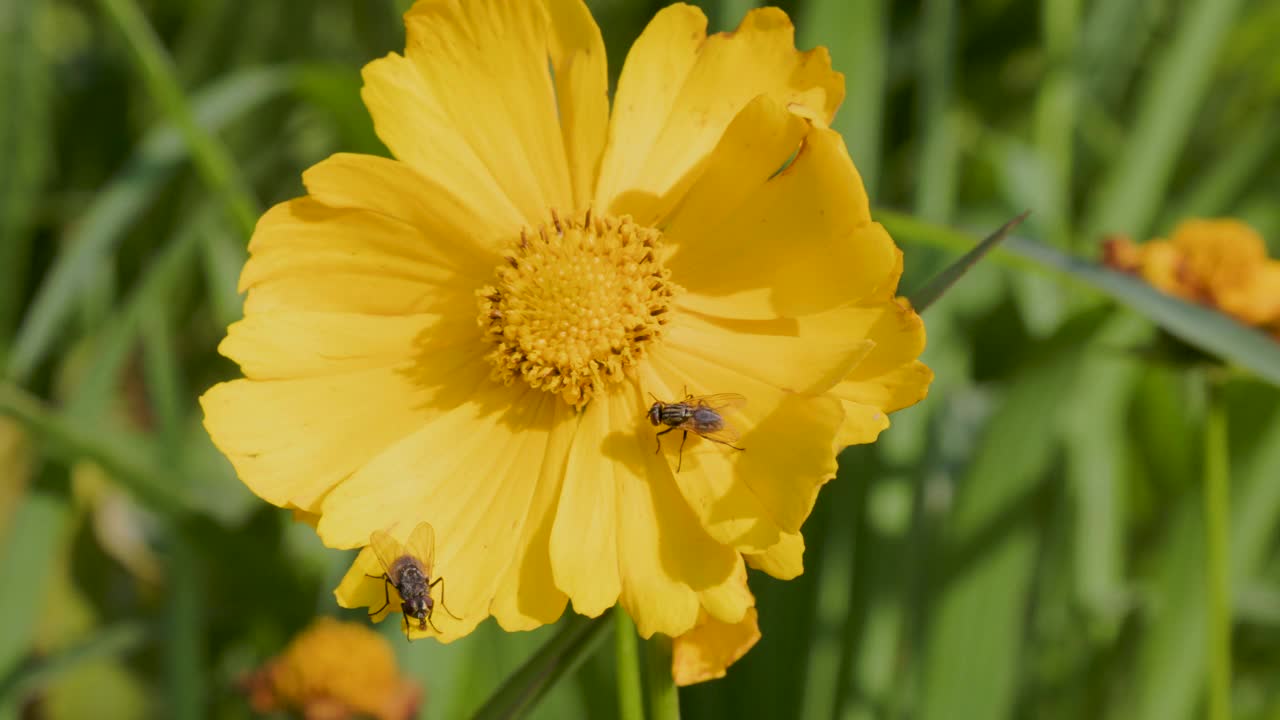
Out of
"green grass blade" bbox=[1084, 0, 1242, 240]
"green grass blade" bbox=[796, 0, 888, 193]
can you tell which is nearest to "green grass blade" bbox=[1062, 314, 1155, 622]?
"green grass blade" bbox=[1084, 0, 1242, 240]

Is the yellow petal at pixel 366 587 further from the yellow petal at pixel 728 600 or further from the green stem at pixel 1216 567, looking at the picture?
the green stem at pixel 1216 567

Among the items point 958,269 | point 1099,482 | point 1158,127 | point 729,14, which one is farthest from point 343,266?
point 1158,127

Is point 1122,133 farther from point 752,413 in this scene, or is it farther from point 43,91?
point 43,91

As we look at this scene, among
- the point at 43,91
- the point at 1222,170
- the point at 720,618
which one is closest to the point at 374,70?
the point at 720,618

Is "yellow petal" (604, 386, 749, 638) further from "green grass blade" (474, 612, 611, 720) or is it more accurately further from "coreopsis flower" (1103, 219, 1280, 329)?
"coreopsis flower" (1103, 219, 1280, 329)

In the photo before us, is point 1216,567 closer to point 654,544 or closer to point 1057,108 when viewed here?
point 654,544
